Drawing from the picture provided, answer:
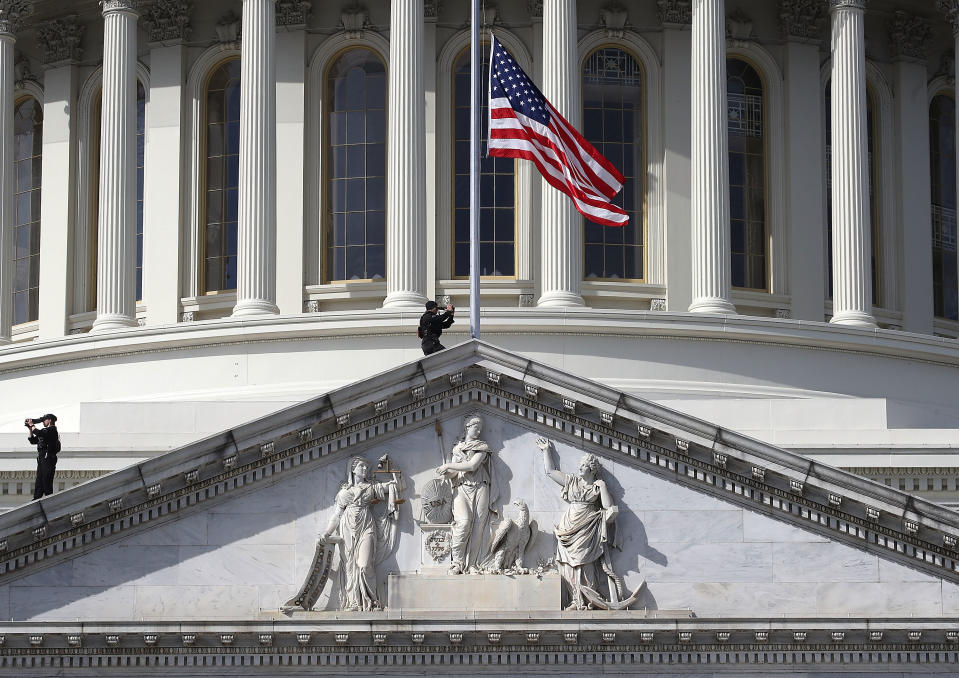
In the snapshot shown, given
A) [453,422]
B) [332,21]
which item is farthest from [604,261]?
[453,422]

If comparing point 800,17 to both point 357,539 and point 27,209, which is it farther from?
point 357,539

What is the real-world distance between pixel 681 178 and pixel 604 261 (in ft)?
8.84

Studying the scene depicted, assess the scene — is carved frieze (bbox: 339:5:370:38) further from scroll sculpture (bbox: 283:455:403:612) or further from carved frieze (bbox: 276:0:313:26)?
scroll sculpture (bbox: 283:455:403:612)

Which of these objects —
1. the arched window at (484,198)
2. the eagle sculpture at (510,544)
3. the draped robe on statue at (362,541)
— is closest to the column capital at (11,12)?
the arched window at (484,198)

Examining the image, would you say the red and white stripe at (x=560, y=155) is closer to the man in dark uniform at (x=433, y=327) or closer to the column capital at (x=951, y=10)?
the man in dark uniform at (x=433, y=327)

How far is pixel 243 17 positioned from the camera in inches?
2525

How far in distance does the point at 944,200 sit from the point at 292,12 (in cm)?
1732

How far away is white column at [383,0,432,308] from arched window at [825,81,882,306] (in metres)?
10.3

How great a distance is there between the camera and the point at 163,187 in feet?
216

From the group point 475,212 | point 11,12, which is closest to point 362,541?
point 475,212

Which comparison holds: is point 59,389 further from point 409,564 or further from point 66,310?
point 409,564

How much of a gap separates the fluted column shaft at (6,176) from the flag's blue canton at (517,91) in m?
22.7

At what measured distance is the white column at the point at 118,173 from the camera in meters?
63.8

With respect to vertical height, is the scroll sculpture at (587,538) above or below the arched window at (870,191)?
below
